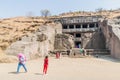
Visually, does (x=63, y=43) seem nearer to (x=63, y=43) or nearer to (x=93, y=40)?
(x=63, y=43)

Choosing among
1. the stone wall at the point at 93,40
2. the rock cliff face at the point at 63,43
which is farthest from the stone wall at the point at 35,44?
the stone wall at the point at 93,40

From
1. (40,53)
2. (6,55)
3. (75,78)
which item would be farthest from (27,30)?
(75,78)

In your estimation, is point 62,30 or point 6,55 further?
point 62,30

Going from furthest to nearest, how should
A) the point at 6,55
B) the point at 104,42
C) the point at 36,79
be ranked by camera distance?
1. the point at 104,42
2. the point at 6,55
3. the point at 36,79

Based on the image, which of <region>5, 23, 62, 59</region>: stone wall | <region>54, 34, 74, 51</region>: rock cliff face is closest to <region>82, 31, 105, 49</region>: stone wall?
<region>54, 34, 74, 51</region>: rock cliff face

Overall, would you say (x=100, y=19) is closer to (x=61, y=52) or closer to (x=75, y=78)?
(x=61, y=52)

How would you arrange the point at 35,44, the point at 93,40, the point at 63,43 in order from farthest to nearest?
the point at 93,40, the point at 63,43, the point at 35,44

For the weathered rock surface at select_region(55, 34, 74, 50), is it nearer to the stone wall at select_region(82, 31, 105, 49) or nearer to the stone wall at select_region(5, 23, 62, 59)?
the stone wall at select_region(5, 23, 62, 59)

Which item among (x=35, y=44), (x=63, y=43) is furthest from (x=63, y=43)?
(x=35, y=44)

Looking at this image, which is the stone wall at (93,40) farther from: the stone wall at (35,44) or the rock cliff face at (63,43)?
the stone wall at (35,44)

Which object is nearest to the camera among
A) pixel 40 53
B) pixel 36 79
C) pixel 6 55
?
pixel 36 79

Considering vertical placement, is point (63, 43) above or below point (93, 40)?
below

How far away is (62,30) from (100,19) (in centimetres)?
553

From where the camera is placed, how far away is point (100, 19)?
38.2 metres
